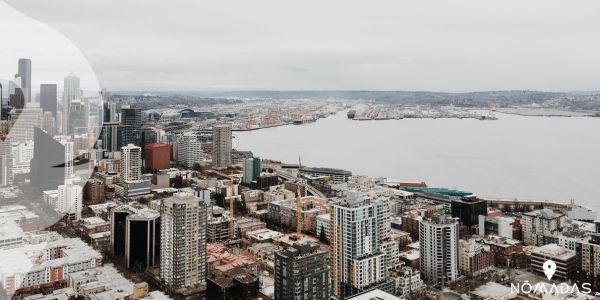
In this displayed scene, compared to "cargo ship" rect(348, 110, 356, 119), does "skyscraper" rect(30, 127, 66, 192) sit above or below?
below

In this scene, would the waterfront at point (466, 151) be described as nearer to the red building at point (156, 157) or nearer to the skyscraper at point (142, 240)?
the red building at point (156, 157)

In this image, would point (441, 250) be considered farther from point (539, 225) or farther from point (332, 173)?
point (332, 173)

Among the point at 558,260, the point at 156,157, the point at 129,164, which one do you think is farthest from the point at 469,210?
the point at 156,157

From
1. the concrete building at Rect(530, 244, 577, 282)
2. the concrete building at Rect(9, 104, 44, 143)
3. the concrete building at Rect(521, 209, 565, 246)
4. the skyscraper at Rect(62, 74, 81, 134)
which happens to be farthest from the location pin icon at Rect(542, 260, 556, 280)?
the concrete building at Rect(9, 104, 44, 143)

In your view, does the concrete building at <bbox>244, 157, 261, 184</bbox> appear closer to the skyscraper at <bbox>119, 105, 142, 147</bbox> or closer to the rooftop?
the skyscraper at <bbox>119, 105, 142, 147</bbox>

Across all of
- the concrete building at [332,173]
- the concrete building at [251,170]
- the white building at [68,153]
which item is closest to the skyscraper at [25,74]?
the white building at [68,153]

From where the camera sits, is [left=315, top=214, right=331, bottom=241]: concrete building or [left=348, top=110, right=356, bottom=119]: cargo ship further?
[left=348, top=110, right=356, bottom=119]: cargo ship

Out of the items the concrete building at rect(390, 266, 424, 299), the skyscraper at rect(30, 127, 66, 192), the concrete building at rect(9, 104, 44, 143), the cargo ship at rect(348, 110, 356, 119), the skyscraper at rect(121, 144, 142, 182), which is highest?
the cargo ship at rect(348, 110, 356, 119)
